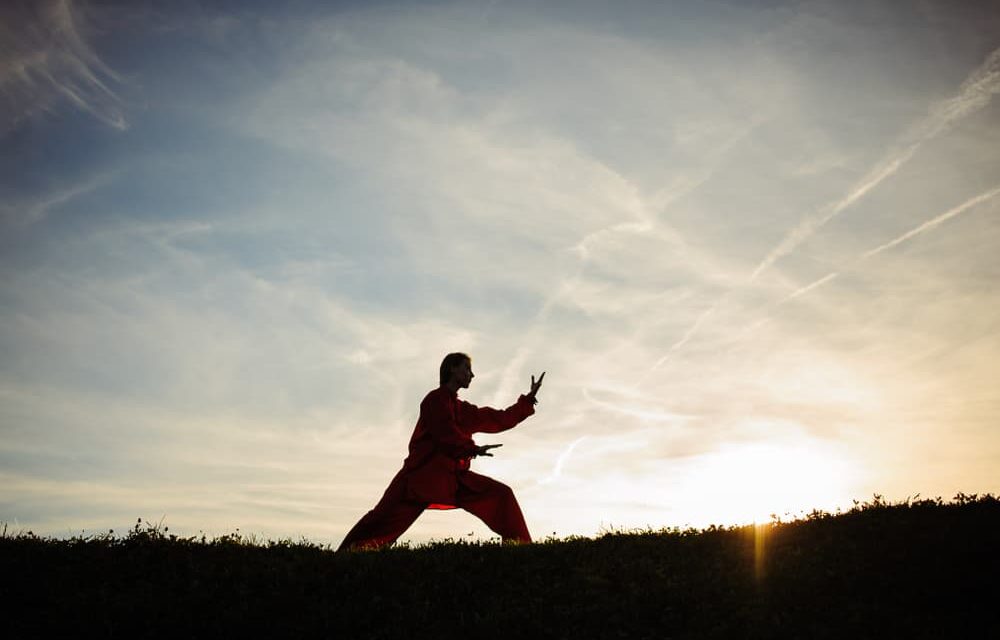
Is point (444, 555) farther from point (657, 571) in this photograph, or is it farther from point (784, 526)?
point (784, 526)

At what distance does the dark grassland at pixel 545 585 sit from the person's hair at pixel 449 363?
332cm

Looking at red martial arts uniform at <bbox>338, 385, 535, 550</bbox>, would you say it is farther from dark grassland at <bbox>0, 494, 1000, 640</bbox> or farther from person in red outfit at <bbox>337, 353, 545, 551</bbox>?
dark grassland at <bbox>0, 494, 1000, 640</bbox>

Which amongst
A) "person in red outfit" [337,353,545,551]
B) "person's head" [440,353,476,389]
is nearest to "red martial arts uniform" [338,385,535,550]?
"person in red outfit" [337,353,545,551]

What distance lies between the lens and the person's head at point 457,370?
13.9 m

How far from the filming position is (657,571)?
32.1 ft

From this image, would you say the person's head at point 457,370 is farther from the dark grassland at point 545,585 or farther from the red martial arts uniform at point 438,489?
the dark grassland at point 545,585

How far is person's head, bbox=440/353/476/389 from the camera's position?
13852 mm

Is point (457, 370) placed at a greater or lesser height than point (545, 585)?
greater

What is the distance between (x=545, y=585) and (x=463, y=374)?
501 cm

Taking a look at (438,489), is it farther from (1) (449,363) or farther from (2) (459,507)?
(1) (449,363)

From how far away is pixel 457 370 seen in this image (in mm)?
13859

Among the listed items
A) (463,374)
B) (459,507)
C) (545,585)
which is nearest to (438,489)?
(459,507)

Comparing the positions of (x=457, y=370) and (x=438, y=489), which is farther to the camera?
(x=457, y=370)

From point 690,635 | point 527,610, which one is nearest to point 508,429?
point 527,610
